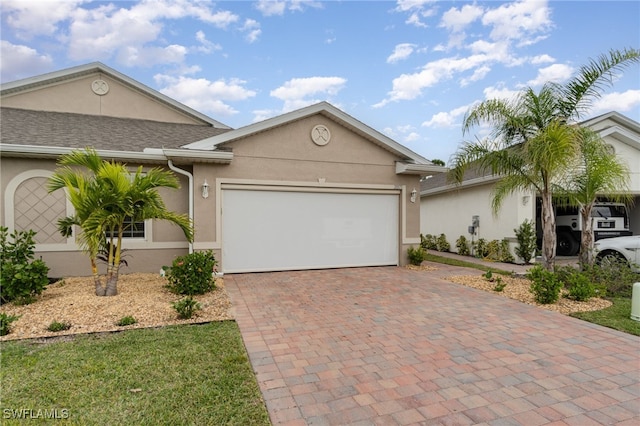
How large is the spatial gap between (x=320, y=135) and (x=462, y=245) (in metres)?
8.32

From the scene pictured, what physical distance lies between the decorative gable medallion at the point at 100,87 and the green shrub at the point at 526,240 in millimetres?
14575

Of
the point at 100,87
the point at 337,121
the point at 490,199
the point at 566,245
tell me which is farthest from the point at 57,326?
the point at 566,245

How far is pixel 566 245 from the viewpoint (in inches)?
529

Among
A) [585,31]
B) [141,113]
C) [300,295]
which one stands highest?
[585,31]

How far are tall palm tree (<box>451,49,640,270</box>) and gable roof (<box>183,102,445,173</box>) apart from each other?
1.55 meters

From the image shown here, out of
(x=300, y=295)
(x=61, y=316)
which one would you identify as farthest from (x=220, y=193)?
(x=61, y=316)

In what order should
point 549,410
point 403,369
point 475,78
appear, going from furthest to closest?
1. point 475,78
2. point 403,369
3. point 549,410

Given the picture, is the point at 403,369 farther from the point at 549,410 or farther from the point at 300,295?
the point at 300,295

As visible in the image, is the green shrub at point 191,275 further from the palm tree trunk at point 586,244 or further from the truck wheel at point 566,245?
the truck wheel at point 566,245

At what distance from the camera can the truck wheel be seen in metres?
13.2

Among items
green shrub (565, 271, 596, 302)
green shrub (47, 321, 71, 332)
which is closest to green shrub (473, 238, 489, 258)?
green shrub (565, 271, 596, 302)

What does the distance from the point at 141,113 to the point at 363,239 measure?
346 inches

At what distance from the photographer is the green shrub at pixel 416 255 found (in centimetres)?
1005

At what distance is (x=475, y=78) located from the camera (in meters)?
12.5
